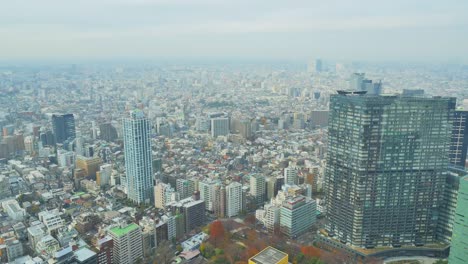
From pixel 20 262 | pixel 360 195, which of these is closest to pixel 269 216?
pixel 360 195

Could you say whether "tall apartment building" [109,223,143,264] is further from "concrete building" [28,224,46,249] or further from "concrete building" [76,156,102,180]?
"concrete building" [76,156,102,180]

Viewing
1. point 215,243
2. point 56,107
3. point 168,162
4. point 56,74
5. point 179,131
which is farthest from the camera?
point 56,74

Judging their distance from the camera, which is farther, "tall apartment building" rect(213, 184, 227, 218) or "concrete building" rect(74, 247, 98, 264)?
"tall apartment building" rect(213, 184, 227, 218)

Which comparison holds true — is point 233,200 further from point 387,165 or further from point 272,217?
point 387,165

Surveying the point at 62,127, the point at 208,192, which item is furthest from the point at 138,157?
the point at 62,127

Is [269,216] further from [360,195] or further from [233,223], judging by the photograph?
[360,195]

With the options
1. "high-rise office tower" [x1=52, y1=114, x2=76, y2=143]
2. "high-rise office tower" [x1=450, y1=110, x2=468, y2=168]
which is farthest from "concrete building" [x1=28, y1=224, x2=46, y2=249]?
"high-rise office tower" [x1=450, y1=110, x2=468, y2=168]

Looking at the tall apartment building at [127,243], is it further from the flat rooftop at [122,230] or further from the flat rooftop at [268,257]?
the flat rooftop at [268,257]
